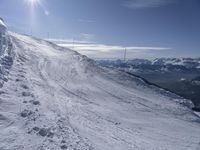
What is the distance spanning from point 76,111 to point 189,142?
32.6 feet

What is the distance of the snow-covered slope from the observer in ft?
61.1

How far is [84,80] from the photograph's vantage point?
4050 centimetres

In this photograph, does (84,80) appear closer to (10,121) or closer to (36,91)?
(36,91)

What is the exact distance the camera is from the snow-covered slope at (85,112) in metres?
18.6

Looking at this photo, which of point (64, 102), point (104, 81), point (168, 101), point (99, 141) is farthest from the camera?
point (104, 81)

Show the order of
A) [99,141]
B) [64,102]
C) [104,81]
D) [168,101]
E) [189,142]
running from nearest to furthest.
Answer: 1. [99,141]
2. [189,142]
3. [64,102]
4. [168,101]
5. [104,81]

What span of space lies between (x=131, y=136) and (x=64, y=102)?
7.76m

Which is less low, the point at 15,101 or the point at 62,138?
the point at 15,101

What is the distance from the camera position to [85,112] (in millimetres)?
26969

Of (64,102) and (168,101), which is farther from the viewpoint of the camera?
(168,101)

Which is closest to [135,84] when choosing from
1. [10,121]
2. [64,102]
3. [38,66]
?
[38,66]

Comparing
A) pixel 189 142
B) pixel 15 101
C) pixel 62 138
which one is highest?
pixel 15 101

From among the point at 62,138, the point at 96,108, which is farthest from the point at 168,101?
the point at 62,138

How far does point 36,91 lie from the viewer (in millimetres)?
28141
